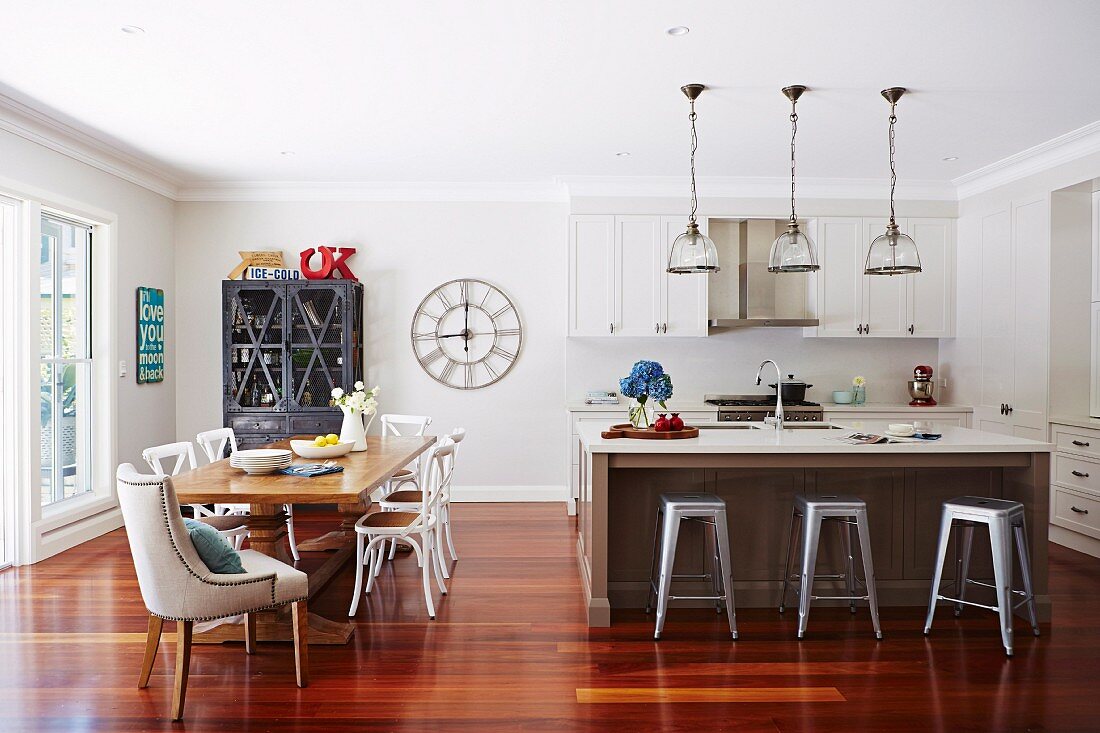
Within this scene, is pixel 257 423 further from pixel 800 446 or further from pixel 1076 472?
pixel 1076 472

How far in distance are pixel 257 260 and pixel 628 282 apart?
305 centimetres

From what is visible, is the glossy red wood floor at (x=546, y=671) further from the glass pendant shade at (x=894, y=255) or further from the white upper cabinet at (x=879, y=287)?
the white upper cabinet at (x=879, y=287)

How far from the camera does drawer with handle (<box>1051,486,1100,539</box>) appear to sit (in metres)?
4.59

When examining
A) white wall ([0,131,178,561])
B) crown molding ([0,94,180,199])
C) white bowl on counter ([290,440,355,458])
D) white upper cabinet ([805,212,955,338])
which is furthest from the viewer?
white upper cabinet ([805,212,955,338])

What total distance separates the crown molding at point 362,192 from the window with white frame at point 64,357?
123 cm

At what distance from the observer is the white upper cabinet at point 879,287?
6004mm

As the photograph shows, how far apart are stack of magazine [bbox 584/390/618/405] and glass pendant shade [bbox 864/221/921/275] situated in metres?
2.58

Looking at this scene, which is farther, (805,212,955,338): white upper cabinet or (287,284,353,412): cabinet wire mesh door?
(805,212,955,338): white upper cabinet

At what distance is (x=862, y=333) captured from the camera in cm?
601

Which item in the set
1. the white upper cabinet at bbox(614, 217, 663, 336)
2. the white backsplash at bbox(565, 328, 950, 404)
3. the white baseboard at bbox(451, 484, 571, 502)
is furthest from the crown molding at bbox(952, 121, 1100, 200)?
the white baseboard at bbox(451, 484, 571, 502)

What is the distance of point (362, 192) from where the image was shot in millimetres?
6172

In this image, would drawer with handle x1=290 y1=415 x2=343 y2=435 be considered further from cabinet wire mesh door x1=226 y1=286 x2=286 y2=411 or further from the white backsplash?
the white backsplash

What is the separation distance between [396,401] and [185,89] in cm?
303

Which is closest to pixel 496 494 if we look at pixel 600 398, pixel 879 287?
pixel 600 398
